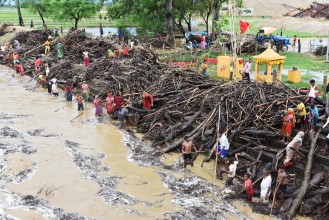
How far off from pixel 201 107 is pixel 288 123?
447 cm

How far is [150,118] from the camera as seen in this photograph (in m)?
17.7

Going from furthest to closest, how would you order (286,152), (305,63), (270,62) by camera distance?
1. (305,63)
2. (270,62)
3. (286,152)

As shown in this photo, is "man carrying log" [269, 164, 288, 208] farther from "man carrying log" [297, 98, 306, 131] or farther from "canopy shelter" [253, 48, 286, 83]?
"canopy shelter" [253, 48, 286, 83]

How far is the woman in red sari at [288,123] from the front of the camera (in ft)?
43.4

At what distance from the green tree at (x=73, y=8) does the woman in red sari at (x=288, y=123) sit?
1332 inches

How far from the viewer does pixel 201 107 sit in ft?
55.1

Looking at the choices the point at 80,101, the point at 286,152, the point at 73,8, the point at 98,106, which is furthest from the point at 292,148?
the point at 73,8

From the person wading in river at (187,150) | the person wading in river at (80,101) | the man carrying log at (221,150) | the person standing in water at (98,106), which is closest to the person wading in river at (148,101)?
the person standing in water at (98,106)

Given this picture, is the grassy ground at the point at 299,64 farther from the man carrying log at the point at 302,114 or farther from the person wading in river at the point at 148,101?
the man carrying log at the point at 302,114

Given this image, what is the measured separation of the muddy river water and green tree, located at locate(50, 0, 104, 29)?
26.1m

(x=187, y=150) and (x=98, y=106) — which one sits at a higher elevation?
(x=98, y=106)

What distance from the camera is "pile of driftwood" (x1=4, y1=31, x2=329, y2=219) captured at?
1413cm

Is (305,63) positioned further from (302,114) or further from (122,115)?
(122,115)

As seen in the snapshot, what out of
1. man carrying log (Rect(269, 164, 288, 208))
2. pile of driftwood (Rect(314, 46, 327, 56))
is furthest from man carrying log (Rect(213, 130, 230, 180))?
pile of driftwood (Rect(314, 46, 327, 56))
